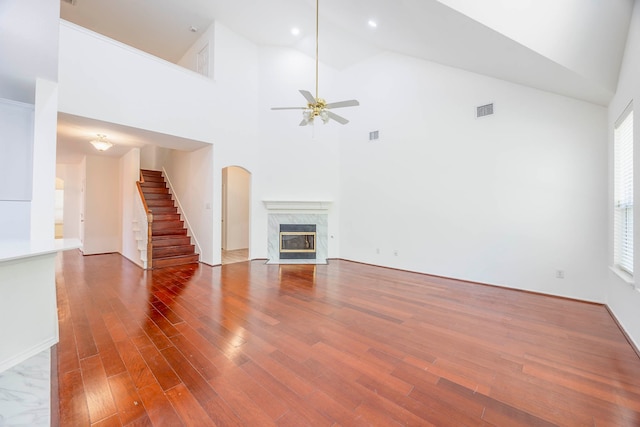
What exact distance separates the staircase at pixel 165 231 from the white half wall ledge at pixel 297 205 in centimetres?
209

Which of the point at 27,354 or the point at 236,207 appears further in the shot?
the point at 236,207

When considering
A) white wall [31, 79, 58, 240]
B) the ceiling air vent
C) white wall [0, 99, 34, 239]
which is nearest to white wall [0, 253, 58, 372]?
white wall [31, 79, 58, 240]

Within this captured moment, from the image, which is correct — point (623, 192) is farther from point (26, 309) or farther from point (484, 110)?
point (26, 309)

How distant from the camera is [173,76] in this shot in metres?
5.00

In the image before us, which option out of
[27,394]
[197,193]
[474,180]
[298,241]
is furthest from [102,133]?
[474,180]

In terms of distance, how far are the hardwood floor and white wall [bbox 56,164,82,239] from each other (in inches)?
223

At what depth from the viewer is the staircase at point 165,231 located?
5684 mm

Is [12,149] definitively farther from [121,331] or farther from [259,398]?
[259,398]

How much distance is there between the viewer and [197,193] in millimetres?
6211

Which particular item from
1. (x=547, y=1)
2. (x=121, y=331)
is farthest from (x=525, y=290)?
(x=121, y=331)

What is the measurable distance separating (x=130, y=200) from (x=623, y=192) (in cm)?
862

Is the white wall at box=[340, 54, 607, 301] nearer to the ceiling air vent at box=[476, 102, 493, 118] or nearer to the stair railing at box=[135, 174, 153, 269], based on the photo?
the ceiling air vent at box=[476, 102, 493, 118]

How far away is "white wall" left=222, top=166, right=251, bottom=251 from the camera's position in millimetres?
7883

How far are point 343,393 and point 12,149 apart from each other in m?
4.15
